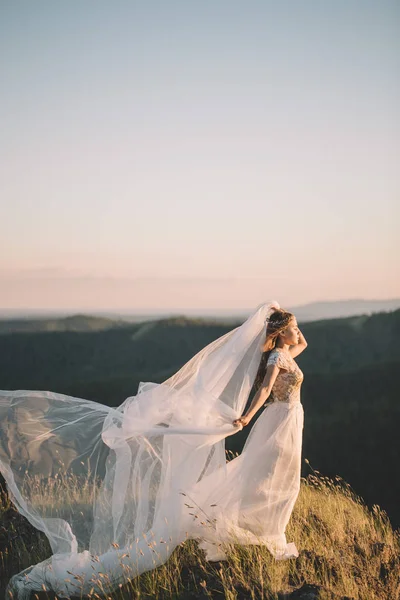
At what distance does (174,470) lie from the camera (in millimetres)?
6492

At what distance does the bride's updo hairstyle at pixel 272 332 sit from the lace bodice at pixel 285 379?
145 mm

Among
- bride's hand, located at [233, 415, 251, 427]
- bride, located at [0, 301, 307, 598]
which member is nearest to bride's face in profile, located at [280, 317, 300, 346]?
bride, located at [0, 301, 307, 598]

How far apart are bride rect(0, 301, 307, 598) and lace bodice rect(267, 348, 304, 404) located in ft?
0.03

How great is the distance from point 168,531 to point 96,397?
17.5 metres

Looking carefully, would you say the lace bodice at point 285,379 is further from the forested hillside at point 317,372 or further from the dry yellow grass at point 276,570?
the forested hillside at point 317,372

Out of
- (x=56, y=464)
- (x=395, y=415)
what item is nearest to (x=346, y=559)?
(x=56, y=464)

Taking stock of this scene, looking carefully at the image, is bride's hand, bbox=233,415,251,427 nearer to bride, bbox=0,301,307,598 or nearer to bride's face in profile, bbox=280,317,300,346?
bride, bbox=0,301,307,598

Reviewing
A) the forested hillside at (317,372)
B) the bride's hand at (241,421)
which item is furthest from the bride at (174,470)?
the forested hillside at (317,372)

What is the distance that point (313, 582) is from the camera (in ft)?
18.6

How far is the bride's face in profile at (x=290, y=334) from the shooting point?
21.6 ft

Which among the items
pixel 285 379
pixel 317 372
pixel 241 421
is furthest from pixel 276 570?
pixel 317 372

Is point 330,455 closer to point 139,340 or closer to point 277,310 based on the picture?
point 277,310

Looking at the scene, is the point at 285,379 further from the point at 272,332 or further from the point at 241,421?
the point at 241,421

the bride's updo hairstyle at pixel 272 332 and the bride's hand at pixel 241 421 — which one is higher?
the bride's updo hairstyle at pixel 272 332
